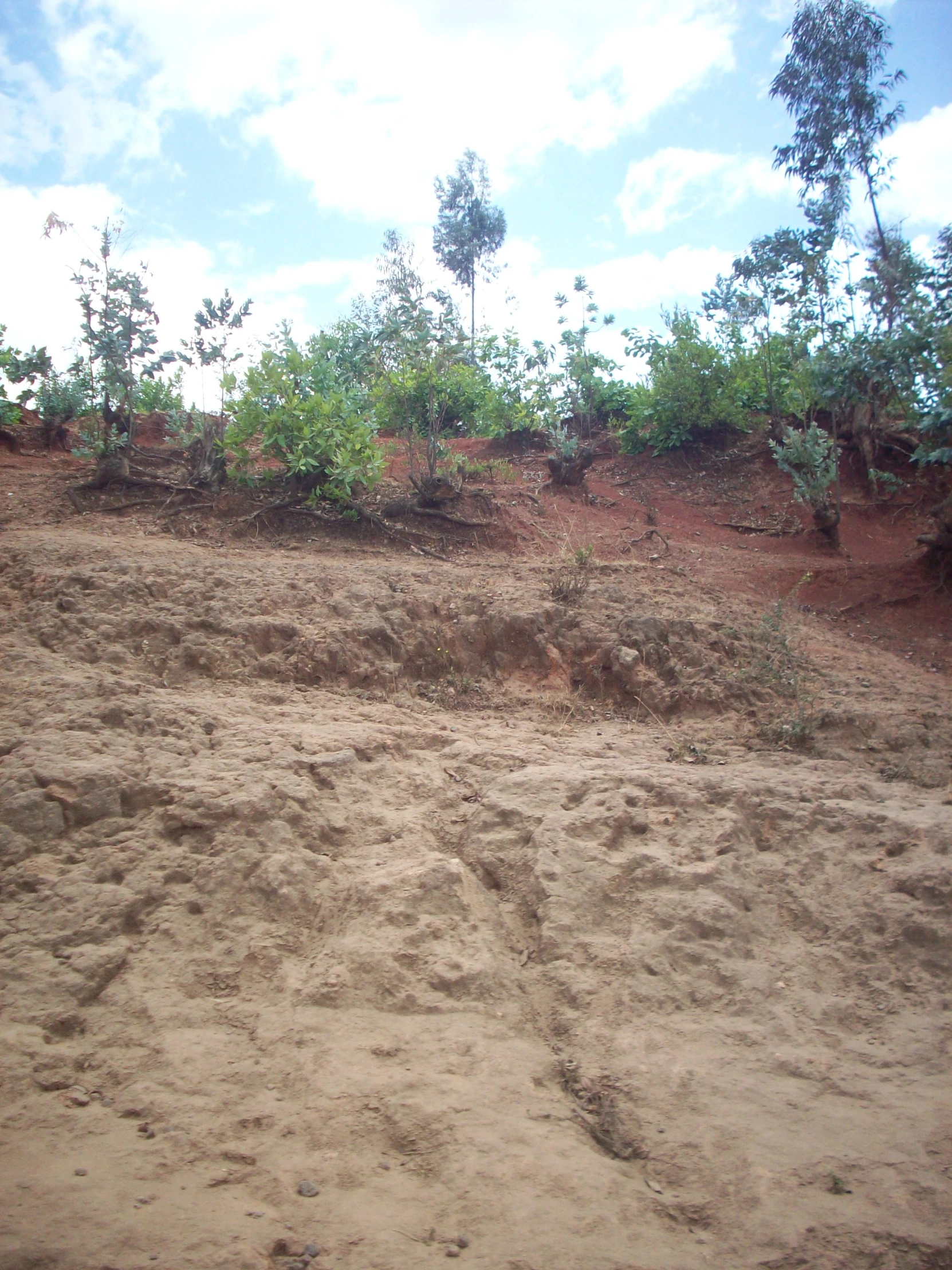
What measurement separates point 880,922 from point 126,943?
2.98m

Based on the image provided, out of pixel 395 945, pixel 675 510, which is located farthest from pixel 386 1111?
pixel 675 510

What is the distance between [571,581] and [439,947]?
10.1 feet

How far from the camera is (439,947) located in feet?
10.7

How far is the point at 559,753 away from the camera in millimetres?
4410

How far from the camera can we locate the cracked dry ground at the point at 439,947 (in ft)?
7.73

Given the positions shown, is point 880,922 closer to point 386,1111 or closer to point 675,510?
point 386,1111

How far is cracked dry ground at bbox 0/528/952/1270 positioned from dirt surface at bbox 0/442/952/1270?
0.5 inches

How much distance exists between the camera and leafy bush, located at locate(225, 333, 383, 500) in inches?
270

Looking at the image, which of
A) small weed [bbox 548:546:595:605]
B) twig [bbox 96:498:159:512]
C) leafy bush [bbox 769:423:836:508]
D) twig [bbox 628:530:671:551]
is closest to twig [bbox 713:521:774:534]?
leafy bush [bbox 769:423:836:508]

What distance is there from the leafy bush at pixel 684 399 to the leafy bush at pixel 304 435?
4.98 metres

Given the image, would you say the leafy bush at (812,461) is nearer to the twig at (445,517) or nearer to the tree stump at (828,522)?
the tree stump at (828,522)

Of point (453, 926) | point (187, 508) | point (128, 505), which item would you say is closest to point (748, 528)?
point (187, 508)

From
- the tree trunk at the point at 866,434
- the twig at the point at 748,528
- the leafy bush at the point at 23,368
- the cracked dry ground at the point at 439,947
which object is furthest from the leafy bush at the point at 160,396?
the tree trunk at the point at 866,434

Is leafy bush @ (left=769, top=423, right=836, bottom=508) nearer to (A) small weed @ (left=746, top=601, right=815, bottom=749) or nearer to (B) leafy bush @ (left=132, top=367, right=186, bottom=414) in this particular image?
(A) small weed @ (left=746, top=601, right=815, bottom=749)
